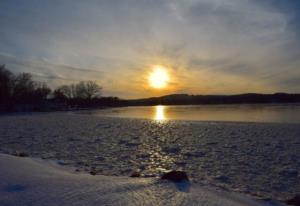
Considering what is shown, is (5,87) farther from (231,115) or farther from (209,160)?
(209,160)

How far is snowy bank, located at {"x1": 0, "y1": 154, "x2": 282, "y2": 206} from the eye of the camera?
356 cm

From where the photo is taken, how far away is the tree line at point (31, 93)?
69562mm

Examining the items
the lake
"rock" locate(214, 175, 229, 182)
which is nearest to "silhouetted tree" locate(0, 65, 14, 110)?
the lake

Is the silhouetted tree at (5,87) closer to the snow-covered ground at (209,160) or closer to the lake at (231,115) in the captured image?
the lake at (231,115)

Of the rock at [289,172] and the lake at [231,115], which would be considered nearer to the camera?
the rock at [289,172]

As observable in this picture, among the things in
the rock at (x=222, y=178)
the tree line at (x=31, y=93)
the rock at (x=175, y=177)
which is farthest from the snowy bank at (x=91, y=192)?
the tree line at (x=31, y=93)

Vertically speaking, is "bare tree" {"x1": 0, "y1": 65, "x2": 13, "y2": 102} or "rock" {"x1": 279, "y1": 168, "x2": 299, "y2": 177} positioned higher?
"bare tree" {"x1": 0, "y1": 65, "x2": 13, "y2": 102}

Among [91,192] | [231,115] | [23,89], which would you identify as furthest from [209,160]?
[23,89]

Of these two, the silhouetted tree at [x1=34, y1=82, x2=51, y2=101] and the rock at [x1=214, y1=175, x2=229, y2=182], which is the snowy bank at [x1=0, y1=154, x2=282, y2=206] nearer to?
the rock at [x1=214, y1=175, x2=229, y2=182]

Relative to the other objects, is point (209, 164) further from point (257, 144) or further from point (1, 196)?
point (1, 196)

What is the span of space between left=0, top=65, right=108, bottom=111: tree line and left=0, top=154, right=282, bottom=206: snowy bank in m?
69.9

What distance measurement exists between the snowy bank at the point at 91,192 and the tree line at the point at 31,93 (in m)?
69.9

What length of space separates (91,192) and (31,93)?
88835 millimetres

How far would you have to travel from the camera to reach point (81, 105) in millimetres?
113312
